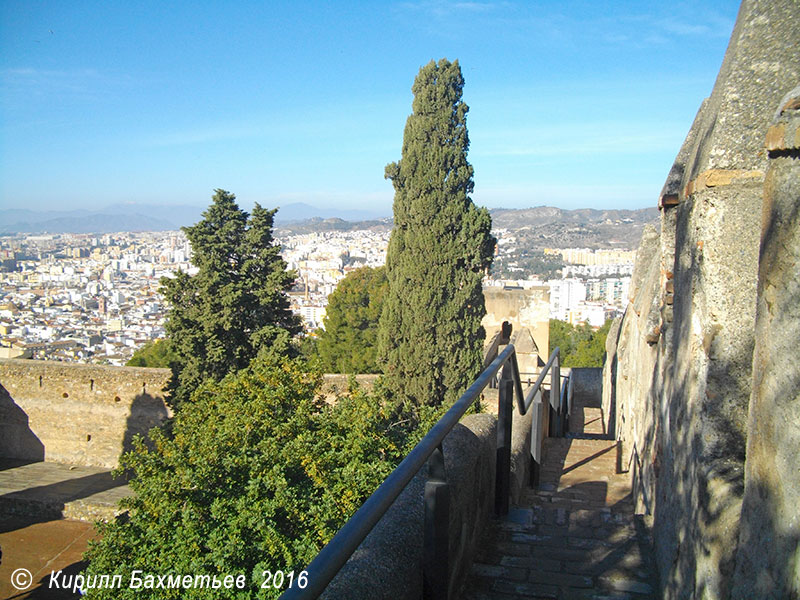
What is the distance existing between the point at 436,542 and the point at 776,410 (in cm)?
106

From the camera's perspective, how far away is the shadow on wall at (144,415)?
1881 cm

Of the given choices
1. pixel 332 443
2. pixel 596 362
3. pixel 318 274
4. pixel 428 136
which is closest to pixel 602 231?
pixel 318 274

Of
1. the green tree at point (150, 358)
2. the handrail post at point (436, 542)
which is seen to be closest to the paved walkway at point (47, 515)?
the green tree at point (150, 358)

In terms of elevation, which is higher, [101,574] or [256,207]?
[256,207]

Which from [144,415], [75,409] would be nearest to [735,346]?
[144,415]

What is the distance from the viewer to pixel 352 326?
31.5 meters

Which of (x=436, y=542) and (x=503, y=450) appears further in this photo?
(x=503, y=450)

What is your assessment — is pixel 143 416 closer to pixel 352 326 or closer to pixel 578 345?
pixel 352 326

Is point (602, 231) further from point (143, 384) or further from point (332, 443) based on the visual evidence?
point (332, 443)

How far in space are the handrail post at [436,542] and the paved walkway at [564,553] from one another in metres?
0.72

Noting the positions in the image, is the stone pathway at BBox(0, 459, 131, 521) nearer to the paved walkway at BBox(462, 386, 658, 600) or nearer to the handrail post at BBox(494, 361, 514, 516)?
the paved walkway at BBox(462, 386, 658, 600)

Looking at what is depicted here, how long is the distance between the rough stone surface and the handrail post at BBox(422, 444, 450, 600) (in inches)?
32.7

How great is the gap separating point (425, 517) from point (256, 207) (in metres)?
16.8

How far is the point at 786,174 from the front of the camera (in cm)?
154
